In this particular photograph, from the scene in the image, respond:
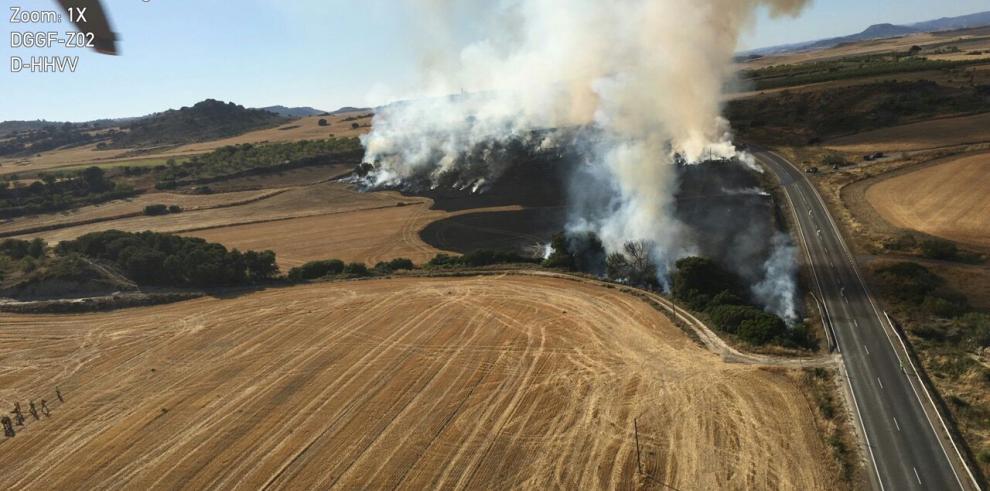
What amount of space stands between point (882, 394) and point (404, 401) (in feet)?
110

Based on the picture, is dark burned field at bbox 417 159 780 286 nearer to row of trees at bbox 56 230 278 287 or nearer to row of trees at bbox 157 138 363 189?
row of trees at bbox 56 230 278 287

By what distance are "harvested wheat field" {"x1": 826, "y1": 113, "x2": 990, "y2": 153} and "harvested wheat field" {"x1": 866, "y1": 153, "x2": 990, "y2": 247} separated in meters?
11.9

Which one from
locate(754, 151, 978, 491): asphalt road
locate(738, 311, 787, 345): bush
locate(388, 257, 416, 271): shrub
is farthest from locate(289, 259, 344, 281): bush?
locate(754, 151, 978, 491): asphalt road

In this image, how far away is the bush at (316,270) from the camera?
7138 cm

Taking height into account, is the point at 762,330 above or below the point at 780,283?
below

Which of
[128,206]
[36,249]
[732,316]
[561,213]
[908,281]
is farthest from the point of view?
[128,206]

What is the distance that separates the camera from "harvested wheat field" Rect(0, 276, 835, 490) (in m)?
34.8

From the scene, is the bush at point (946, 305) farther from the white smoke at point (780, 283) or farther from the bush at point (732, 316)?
the bush at point (732, 316)

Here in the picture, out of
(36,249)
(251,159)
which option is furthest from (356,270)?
(251,159)

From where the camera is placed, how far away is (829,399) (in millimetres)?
38844

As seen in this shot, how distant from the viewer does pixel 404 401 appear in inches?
1654

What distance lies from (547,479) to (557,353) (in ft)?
48.2

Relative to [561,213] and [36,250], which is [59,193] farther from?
[561,213]

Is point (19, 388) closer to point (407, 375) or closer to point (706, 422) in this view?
point (407, 375)
